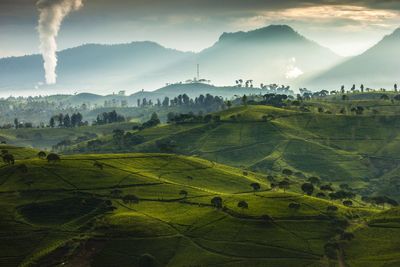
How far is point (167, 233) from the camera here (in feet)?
597

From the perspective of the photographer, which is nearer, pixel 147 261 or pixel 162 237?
pixel 147 261

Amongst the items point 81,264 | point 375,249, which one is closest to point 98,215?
point 81,264

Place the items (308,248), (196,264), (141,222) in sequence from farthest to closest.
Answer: (141,222) < (308,248) < (196,264)

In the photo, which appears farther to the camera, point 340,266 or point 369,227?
point 369,227

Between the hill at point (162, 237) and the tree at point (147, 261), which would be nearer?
the tree at point (147, 261)

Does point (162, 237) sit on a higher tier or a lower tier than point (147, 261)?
higher

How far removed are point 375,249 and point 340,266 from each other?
52.1ft

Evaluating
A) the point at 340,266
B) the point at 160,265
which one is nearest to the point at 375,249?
the point at 340,266

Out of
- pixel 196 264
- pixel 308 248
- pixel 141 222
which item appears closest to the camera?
pixel 196 264

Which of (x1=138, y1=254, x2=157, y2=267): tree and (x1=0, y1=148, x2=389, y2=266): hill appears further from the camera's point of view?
(x1=0, y1=148, x2=389, y2=266): hill

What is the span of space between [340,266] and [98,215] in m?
84.7

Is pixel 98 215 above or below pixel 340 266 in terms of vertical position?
above

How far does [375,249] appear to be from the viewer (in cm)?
17450

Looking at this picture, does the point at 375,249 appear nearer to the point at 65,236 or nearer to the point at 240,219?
the point at 240,219
